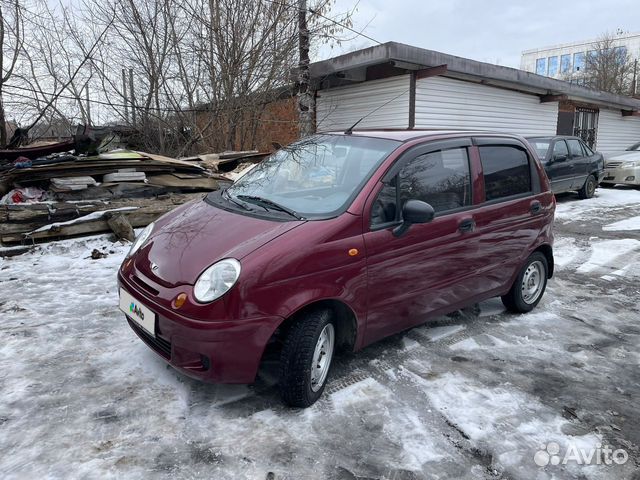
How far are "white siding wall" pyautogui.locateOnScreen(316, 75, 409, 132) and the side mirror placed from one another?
8476 mm

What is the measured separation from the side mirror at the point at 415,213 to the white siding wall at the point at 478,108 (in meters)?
7.37

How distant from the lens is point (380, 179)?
10.2 feet

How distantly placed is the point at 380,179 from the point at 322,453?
171cm

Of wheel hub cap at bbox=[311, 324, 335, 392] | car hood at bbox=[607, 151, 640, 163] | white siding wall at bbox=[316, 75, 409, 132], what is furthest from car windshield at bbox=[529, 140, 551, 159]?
wheel hub cap at bbox=[311, 324, 335, 392]

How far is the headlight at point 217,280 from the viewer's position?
251cm

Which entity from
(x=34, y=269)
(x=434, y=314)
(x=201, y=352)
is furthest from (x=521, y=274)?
(x=34, y=269)

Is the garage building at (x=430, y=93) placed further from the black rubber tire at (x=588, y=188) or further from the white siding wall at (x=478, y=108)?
the black rubber tire at (x=588, y=188)

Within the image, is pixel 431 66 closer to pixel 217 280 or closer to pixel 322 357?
pixel 322 357

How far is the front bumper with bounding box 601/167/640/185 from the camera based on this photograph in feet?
44.3

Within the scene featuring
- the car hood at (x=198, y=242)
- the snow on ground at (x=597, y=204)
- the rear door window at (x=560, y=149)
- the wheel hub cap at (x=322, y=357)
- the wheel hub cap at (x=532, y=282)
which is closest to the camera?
the car hood at (x=198, y=242)

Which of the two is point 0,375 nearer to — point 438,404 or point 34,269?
point 34,269

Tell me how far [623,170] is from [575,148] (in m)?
3.60

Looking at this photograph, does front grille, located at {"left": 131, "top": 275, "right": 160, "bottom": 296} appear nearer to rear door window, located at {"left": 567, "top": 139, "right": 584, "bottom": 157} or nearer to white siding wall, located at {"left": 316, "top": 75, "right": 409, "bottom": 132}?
white siding wall, located at {"left": 316, "top": 75, "right": 409, "bottom": 132}

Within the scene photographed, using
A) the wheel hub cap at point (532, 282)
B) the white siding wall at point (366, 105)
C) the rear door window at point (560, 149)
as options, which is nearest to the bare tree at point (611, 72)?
the rear door window at point (560, 149)
